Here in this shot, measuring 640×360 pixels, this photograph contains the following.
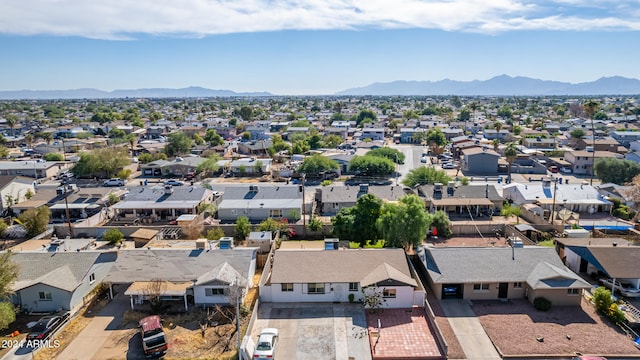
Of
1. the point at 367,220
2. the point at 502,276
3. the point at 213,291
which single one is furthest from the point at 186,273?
the point at 502,276

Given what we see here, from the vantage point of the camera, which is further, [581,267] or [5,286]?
[581,267]

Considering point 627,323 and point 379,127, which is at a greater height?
point 379,127

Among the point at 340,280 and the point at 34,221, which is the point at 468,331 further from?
the point at 34,221

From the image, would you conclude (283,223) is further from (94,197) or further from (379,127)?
(379,127)

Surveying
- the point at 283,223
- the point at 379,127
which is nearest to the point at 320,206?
the point at 283,223

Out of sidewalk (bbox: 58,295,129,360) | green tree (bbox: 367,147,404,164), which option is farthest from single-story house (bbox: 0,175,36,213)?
green tree (bbox: 367,147,404,164)

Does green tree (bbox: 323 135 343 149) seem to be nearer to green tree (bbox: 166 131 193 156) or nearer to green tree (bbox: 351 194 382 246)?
green tree (bbox: 166 131 193 156)
